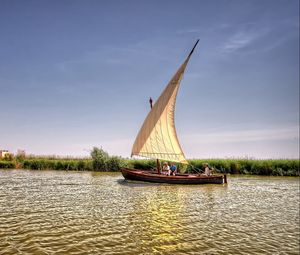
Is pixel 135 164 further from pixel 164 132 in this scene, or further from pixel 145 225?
pixel 145 225

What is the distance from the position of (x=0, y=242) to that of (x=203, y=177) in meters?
21.1

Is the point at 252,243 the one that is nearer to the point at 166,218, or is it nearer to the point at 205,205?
the point at 166,218

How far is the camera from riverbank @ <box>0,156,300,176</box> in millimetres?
37344

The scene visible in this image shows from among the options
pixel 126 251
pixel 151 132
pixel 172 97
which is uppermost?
pixel 172 97

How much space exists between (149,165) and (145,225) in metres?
30.5

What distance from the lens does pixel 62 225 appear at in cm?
1125

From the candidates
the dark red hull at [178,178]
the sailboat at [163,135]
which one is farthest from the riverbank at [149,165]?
the sailboat at [163,135]

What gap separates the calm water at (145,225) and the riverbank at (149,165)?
61.5ft

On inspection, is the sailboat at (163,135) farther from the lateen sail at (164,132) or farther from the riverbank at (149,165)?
the riverbank at (149,165)

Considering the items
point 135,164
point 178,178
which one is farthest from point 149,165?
point 178,178

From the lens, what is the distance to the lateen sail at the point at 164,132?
94.6 feet

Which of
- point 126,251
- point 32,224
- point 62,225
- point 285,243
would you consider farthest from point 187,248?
point 32,224

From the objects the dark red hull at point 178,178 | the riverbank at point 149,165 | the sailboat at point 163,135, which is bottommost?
the dark red hull at point 178,178

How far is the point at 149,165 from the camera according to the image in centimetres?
4209
